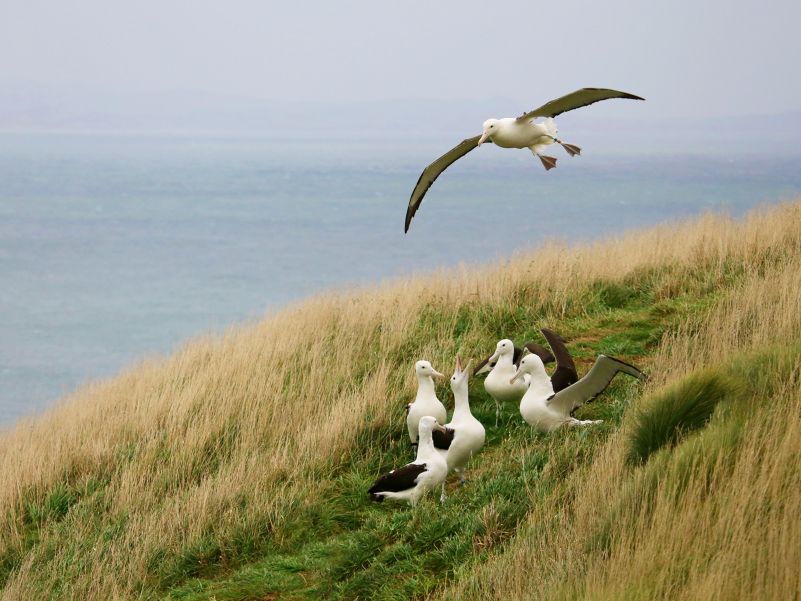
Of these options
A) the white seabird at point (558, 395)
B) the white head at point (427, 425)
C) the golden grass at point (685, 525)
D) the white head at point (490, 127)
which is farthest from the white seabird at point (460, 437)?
the white head at point (490, 127)

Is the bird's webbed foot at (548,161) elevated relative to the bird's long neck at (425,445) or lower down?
elevated

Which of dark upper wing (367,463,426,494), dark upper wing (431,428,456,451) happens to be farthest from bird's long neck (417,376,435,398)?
dark upper wing (367,463,426,494)

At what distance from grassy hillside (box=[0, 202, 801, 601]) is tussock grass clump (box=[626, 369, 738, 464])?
0.05 ft

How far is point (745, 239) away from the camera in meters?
11.7

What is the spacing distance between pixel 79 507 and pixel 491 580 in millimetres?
4742

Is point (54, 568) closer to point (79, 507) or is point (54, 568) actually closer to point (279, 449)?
point (79, 507)

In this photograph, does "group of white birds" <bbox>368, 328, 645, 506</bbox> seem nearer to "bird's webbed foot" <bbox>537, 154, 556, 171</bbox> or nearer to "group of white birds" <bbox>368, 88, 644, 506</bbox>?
"group of white birds" <bbox>368, 88, 644, 506</bbox>

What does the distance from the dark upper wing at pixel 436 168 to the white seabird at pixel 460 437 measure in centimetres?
196

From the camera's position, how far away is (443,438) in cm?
740

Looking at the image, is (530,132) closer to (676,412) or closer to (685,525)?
(676,412)

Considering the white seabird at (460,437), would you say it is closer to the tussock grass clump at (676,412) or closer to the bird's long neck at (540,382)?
the bird's long neck at (540,382)

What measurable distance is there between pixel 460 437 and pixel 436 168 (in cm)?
285

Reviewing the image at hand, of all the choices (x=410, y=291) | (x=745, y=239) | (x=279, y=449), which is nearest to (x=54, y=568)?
(x=279, y=449)

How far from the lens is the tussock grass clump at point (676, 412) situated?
5.97 meters
